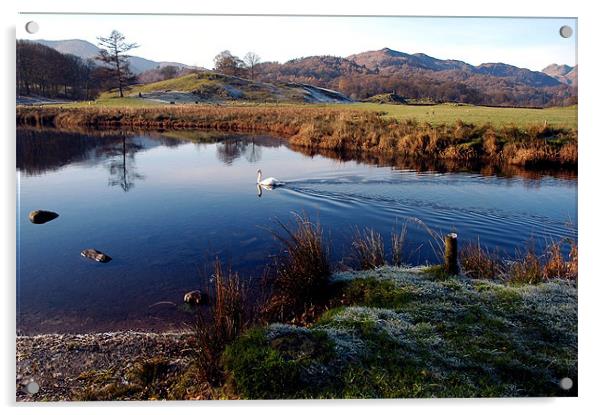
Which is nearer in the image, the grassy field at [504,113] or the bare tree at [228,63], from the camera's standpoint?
the grassy field at [504,113]

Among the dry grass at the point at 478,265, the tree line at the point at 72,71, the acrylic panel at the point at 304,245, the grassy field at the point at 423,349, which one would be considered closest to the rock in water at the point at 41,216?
the acrylic panel at the point at 304,245

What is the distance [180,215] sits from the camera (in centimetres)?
928

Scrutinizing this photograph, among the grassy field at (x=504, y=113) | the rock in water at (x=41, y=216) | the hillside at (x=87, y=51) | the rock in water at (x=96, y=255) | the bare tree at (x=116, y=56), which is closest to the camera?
the hillside at (x=87, y=51)

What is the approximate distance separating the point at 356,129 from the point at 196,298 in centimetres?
1330

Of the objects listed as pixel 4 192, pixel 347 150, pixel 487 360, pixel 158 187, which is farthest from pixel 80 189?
pixel 347 150

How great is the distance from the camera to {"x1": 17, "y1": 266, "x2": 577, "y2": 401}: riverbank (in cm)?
409

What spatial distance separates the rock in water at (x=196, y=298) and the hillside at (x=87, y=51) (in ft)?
10.1

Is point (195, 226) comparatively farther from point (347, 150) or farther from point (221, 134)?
point (221, 134)

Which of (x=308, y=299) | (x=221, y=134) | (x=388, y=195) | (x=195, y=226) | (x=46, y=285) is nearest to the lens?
(x=308, y=299)

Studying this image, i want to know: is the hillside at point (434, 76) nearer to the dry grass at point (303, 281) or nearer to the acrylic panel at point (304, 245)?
the acrylic panel at point (304, 245)

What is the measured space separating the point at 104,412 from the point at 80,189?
6.77 metres

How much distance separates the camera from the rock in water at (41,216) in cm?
743

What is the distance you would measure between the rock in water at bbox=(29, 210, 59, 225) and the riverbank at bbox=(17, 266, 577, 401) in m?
2.85

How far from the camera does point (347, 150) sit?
17.4 meters
